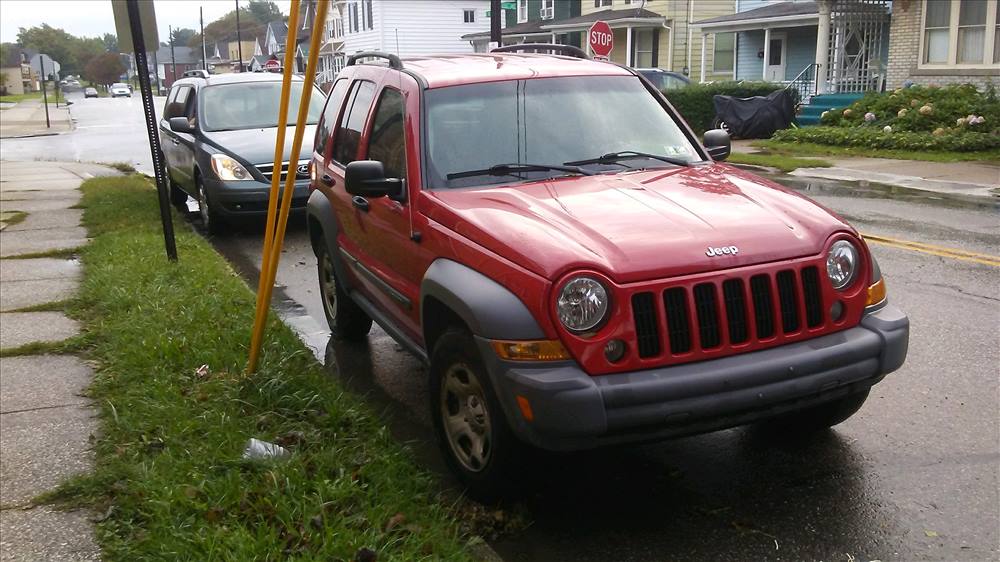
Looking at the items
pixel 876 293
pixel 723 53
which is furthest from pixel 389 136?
pixel 723 53

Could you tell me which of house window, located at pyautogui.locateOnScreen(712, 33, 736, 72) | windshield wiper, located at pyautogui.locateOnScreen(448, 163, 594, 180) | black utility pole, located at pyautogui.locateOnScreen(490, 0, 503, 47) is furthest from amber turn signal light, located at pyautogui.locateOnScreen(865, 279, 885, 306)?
house window, located at pyautogui.locateOnScreen(712, 33, 736, 72)

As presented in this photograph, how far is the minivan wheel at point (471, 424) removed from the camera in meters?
3.89

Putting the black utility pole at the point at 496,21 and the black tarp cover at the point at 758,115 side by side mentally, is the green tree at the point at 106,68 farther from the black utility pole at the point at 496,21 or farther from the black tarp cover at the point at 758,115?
the black utility pole at the point at 496,21

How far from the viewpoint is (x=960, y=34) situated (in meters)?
22.0

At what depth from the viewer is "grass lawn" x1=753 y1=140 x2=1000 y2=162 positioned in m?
17.1

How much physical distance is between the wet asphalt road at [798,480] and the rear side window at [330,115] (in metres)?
1.44

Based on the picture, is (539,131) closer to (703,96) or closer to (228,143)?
(228,143)

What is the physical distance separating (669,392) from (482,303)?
31.4 inches

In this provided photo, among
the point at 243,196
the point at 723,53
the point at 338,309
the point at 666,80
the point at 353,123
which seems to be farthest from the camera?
the point at 723,53

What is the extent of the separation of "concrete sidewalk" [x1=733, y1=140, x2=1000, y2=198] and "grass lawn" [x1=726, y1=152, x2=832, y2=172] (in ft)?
0.92

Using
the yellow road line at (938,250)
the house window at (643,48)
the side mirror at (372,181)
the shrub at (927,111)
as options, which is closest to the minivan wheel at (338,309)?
the side mirror at (372,181)

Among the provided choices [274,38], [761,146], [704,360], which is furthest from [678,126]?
[274,38]

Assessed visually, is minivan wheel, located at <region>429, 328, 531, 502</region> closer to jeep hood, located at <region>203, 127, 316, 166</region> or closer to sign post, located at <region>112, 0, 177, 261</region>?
sign post, located at <region>112, 0, 177, 261</region>

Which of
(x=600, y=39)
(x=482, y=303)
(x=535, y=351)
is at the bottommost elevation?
(x=535, y=351)
